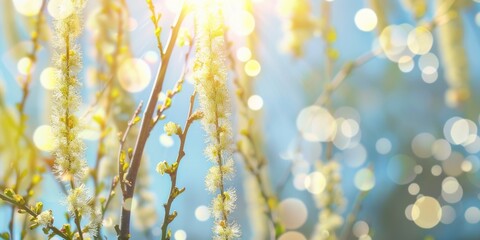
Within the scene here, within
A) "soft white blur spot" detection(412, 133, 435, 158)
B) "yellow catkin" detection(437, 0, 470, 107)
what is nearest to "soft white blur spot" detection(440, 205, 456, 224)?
"soft white blur spot" detection(412, 133, 435, 158)

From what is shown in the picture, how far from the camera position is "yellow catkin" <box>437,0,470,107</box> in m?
0.98

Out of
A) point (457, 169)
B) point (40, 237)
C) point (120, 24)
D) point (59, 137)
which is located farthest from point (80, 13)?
point (457, 169)

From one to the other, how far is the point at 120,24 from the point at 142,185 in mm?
254

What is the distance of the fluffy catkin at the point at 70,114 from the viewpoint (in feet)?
1.33

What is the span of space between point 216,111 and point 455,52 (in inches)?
27.3

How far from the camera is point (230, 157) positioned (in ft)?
1.41

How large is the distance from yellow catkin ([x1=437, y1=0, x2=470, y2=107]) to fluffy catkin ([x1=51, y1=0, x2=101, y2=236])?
0.72 meters


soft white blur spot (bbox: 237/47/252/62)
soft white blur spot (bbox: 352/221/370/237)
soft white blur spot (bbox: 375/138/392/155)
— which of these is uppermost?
soft white blur spot (bbox: 375/138/392/155)

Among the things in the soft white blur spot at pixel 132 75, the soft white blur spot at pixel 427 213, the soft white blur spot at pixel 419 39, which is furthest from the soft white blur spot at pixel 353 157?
the soft white blur spot at pixel 132 75

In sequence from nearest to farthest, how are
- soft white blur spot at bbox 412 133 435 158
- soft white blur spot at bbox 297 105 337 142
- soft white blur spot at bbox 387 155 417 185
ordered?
soft white blur spot at bbox 297 105 337 142 < soft white blur spot at bbox 387 155 417 185 < soft white blur spot at bbox 412 133 435 158

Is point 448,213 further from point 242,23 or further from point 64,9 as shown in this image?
point 64,9

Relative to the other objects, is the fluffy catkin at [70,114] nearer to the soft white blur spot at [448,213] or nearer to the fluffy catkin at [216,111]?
the fluffy catkin at [216,111]

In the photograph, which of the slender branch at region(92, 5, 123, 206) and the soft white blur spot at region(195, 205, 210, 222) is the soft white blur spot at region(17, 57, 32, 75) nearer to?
the slender branch at region(92, 5, 123, 206)

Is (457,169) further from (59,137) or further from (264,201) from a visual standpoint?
(59,137)
